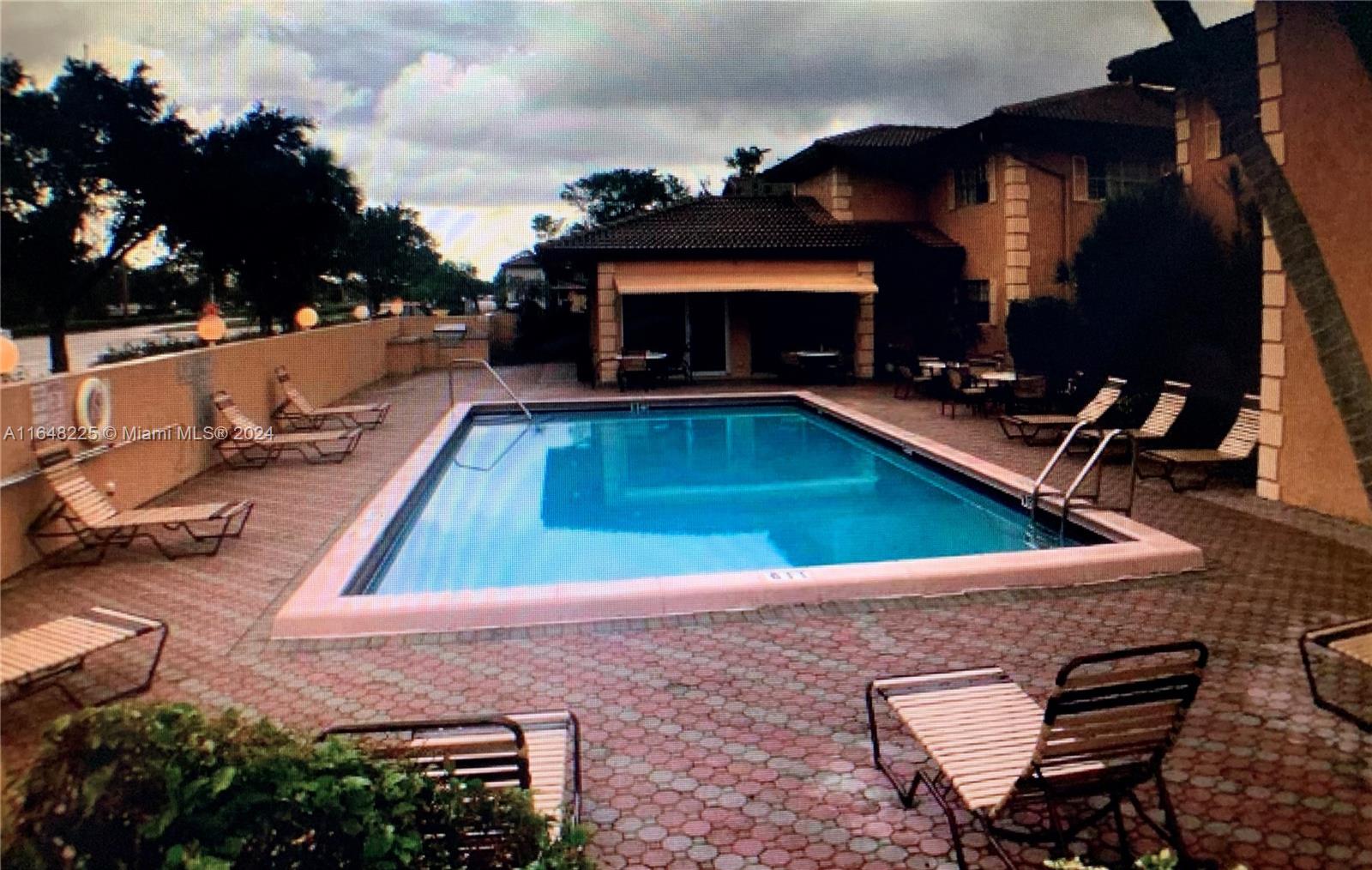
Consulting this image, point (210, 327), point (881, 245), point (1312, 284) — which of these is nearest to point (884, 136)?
point (881, 245)

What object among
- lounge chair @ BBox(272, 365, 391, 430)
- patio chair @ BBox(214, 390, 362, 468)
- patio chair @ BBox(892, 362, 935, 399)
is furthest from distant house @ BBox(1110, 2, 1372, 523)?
lounge chair @ BBox(272, 365, 391, 430)

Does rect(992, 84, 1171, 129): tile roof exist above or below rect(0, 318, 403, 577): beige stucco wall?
above

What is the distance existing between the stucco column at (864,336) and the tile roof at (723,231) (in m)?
1.27

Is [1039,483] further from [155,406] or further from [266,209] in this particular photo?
[266,209]

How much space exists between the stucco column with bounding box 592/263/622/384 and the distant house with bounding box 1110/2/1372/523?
14.8 meters

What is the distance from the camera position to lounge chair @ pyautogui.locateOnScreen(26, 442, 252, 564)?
9.00m

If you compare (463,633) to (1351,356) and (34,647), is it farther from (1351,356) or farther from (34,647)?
(1351,356)

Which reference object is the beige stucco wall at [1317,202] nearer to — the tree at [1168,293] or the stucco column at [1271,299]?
the stucco column at [1271,299]

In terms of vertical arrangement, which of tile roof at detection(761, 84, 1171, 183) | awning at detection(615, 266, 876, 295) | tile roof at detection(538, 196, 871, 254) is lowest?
awning at detection(615, 266, 876, 295)

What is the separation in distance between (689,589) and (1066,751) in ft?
12.8

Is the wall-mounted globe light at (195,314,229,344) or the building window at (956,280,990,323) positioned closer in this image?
the wall-mounted globe light at (195,314,229,344)

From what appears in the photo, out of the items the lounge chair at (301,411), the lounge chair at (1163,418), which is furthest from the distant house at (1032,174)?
the lounge chair at (301,411)

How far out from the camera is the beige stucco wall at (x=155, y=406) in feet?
28.8

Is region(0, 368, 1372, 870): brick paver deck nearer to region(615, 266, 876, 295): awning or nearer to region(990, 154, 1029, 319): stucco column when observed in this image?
region(990, 154, 1029, 319): stucco column
